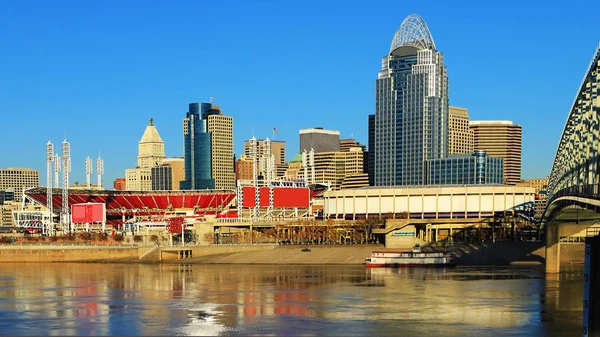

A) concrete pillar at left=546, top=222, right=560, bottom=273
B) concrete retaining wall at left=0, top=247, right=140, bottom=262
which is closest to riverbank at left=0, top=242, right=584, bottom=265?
concrete retaining wall at left=0, top=247, right=140, bottom=262

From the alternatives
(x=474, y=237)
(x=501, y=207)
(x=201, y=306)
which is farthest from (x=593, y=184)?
(x=501, y=207)

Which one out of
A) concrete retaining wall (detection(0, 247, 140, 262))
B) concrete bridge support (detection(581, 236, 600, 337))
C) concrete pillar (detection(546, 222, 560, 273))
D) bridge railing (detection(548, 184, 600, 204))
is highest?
bridge railing (detection(548, 184, 600, 204))

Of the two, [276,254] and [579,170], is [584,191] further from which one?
[276,254]

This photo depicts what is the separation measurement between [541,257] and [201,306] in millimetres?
77057

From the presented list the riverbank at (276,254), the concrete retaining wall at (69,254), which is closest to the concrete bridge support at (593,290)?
the riverbank at (276,254)

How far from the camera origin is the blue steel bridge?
2879 inches

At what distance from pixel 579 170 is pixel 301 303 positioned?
1233 inches

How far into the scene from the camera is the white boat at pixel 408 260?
14462cm

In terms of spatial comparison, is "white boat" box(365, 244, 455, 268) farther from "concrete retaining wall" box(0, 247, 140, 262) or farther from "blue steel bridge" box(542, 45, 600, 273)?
"concrete retaining wall" box(0, 247, 140, 262)

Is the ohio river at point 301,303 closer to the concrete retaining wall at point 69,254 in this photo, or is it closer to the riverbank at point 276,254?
the riverbank at point 276,254

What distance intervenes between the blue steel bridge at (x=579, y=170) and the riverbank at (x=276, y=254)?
49.4ft

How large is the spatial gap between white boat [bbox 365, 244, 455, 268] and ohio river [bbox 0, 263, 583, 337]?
20.0 ft

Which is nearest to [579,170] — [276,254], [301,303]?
[301,303]

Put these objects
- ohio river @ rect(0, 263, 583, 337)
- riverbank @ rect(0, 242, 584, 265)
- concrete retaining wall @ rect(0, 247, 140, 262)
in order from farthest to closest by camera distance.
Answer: concrete retaining wall @ rect(0, 247, 140, 262) → riverbank @ rect(0, 242, 584, 265) → ohio river @ rect(0, 263, 583, 337)
